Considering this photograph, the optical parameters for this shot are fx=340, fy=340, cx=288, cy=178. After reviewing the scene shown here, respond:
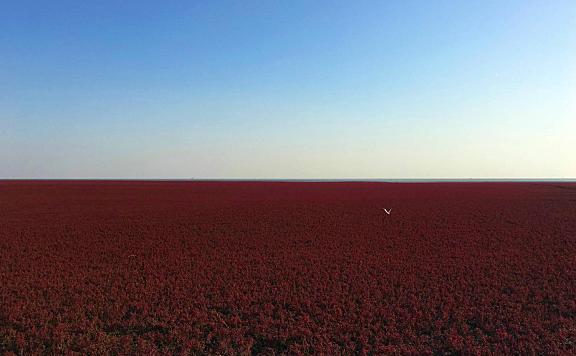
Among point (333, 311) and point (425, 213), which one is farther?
point (425, 213)

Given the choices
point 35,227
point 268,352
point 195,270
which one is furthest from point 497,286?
point 35,227

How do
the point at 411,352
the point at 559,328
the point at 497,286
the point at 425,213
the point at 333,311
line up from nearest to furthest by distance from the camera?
1. the point at 411,352
2. the point at 559,328
3. the point at 333,311
4. the point at 497,286
5. the point at 425,213

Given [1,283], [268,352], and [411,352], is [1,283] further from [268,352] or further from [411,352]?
[411,352]

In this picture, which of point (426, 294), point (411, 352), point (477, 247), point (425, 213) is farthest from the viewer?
point (425, 213)

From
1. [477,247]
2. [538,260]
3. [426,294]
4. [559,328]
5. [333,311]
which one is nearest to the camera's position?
[559,328]

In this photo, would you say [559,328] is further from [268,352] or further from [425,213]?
[425,213]

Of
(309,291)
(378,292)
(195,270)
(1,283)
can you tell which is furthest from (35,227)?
(378,292)
